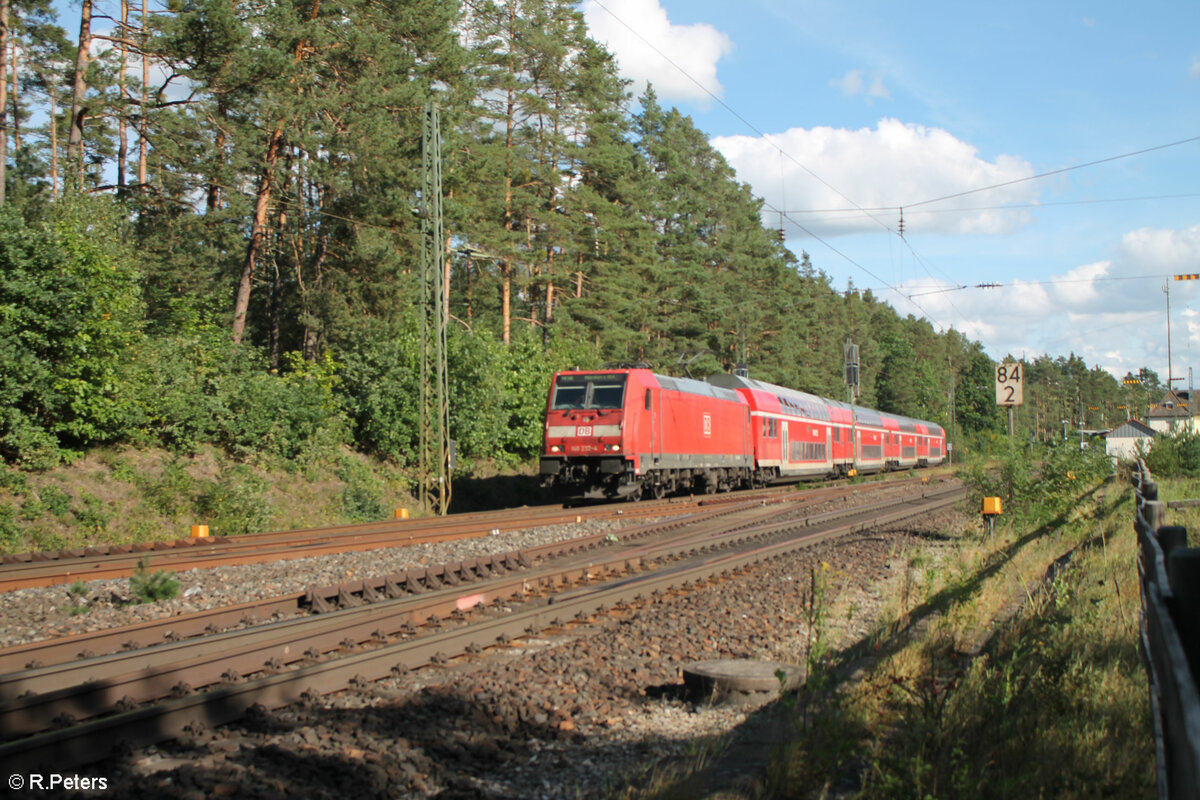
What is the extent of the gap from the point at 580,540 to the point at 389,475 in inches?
527

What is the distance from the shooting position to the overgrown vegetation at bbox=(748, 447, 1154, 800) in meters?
3.77

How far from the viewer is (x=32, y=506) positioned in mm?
15602

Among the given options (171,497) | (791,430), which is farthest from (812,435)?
(171,497)

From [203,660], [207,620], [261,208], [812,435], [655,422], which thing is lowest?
[207,620]

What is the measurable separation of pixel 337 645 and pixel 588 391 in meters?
14.5

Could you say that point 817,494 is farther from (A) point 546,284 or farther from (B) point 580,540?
(A) point 546,284

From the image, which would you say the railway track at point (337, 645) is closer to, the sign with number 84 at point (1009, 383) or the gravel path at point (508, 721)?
the gravel path at point (508, 721)

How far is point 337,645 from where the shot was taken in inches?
262

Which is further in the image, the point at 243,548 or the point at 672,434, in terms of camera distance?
the point at 672,434

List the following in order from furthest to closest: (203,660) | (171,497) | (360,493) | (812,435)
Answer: (812,435), (360,493), (171,497), (203,660)

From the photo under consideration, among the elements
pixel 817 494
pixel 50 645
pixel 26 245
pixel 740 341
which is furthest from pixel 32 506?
pixel 740 341

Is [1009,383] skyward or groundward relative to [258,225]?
groundward

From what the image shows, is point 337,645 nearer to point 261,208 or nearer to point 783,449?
point 261,208

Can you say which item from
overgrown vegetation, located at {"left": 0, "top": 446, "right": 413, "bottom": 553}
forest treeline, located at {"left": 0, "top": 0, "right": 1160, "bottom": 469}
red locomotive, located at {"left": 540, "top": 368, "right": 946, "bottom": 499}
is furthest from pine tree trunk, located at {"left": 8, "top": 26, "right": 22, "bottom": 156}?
red locomotive, located at {"left": 540, "top": 368, "right": 946, "bottom": 499}
